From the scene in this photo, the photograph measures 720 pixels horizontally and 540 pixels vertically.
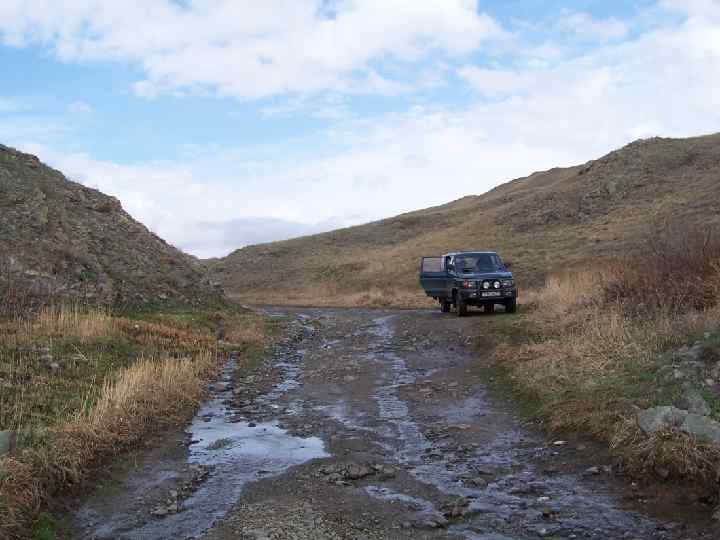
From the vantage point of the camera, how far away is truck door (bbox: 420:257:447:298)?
23.7 meters

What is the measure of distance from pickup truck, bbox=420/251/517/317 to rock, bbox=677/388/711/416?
13.7m

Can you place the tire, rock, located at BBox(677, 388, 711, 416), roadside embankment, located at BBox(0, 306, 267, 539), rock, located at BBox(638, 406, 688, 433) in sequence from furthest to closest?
the tire < rock, located at BBox(677, 388, 711, 416) < rock, located at BBox(638, 406, 688, 433) < roadside embankment, located at BBox(0, 306, 267, 539)

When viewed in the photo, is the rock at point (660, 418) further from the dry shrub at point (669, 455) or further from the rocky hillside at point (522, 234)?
the rocky hillside at point (522, 234)

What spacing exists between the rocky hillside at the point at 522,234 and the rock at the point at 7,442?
26440 millimetres

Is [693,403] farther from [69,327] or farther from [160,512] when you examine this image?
[69,327]

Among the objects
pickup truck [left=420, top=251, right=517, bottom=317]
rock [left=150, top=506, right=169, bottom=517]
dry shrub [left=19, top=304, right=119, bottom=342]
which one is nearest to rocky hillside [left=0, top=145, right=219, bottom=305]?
dry shrub [left=19, top=304, right=119, bottom=342]

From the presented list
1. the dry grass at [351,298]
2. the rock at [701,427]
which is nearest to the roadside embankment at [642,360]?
the rock at [701,427]

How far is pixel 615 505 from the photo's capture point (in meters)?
6.16

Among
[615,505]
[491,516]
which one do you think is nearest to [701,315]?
[615,505]

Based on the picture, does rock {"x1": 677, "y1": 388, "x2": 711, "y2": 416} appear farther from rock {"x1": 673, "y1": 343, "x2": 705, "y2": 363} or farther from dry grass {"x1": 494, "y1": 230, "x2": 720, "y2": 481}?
rock {"x1": 673, "y1": 343, "x2": 705, "y2": 363}

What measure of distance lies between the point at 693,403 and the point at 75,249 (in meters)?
20.6

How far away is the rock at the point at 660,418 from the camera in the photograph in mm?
6770

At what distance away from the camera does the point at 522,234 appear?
51.9 metres

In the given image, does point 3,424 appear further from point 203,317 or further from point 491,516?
point 203,317
